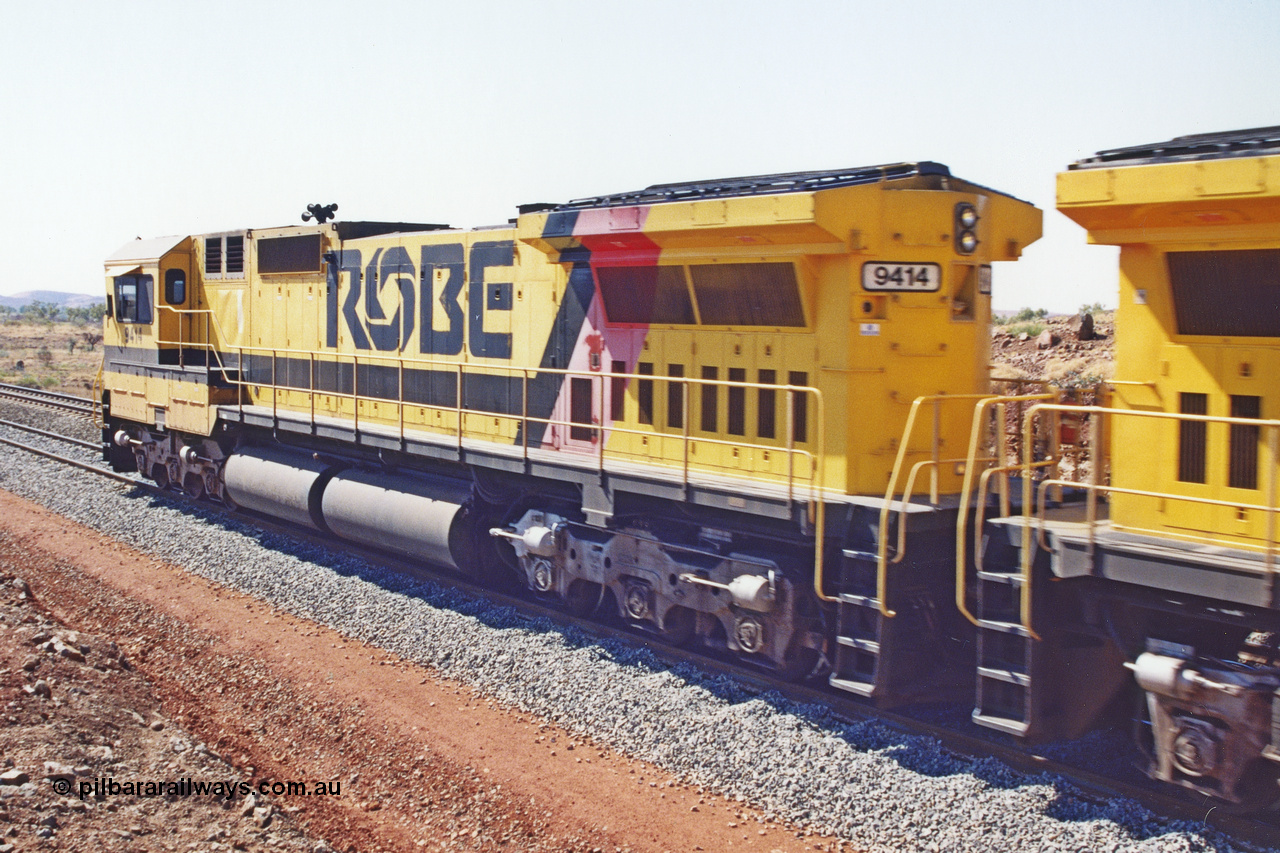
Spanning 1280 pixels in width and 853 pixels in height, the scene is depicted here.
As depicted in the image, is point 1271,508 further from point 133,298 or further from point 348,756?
point 133,298

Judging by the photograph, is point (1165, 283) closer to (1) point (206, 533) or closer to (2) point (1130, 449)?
(2) point (1130, 449)

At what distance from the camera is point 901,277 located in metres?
7.87

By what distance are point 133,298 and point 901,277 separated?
1327cm

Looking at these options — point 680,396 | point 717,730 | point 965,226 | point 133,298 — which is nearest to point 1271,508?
point 965,226

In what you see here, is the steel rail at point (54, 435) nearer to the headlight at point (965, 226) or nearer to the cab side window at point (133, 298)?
the cab side window at point (133, 298)

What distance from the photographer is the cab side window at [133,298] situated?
53.7ft

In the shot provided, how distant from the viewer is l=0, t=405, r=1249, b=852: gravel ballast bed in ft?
19.8

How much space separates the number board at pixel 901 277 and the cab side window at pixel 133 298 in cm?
1255

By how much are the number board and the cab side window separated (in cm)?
1255

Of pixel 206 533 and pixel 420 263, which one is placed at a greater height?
pixel 420 263

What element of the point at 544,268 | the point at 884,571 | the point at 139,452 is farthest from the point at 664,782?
the point at 139,452

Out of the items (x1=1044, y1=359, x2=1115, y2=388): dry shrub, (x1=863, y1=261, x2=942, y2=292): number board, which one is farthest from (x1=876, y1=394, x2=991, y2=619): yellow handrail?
(x1=1044, y1=359, x2=1115, y2=388): dry shrub

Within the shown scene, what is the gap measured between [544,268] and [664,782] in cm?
542

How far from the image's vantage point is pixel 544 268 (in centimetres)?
1051
